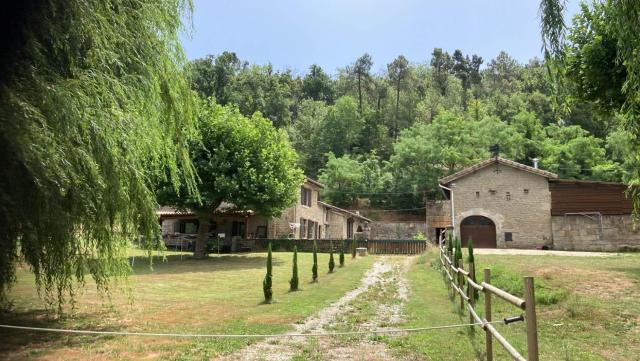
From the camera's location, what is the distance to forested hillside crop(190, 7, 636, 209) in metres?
47.9

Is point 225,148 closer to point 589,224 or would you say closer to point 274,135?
point 274,135

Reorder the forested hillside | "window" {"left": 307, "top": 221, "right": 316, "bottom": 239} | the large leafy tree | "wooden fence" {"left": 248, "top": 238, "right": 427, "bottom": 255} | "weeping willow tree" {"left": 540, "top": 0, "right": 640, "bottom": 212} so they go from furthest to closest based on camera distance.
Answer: the forested hillside, "window" {"left": 307, "top": 221, "right": 316, "bottom": 239}, "wooden fence" {"left": 248, "top": 238, "right": 427, "bottom": 255}, the large leafy tree, "weeping willow tree" {"left": 540, "top": 0, "right": 640, "bottom": 212}

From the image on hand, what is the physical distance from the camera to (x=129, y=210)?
307 inches

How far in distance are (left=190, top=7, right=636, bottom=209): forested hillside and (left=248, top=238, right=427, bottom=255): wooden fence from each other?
957 cm

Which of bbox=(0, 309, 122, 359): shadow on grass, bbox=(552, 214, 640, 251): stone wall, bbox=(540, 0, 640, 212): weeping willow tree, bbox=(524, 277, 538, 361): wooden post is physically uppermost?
bbox=(540, 0, 640, 212): weeping willow tree

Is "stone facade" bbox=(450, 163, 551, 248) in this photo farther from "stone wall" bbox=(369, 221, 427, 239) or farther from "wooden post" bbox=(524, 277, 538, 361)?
"wooden post" bbox=(524, 277, 538, 361)

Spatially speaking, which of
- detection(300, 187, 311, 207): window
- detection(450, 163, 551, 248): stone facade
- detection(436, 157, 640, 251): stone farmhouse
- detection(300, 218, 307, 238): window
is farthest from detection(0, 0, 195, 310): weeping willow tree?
detection(300, 218, 307, 238): window

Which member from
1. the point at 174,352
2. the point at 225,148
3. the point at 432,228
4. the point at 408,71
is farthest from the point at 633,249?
the point at 408,71

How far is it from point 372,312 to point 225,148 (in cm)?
1532

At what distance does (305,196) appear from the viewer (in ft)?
124

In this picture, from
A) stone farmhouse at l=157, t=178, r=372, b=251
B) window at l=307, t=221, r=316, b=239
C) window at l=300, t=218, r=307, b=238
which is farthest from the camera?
window at l=307, t=221, r=316, b=239

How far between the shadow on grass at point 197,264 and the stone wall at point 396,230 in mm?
20072

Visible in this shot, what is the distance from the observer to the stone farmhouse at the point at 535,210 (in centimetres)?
2997

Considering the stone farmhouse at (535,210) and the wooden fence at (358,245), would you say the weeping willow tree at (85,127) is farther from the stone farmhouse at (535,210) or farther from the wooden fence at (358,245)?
the stone farmhouse at (535,210)
